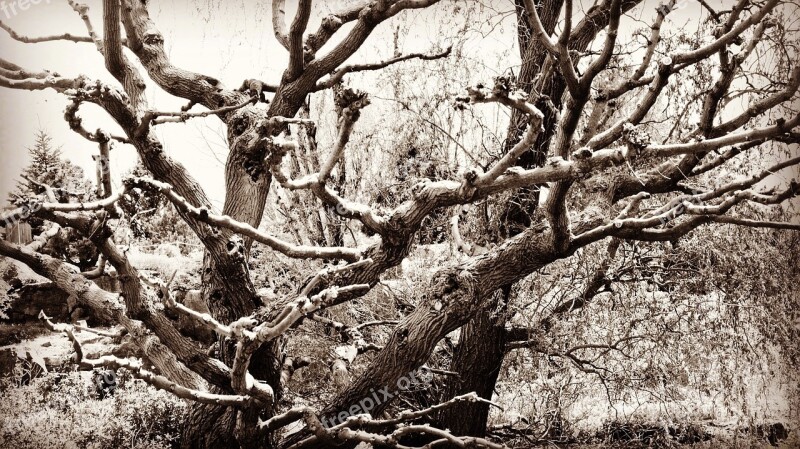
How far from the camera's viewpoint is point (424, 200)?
13.3 ft

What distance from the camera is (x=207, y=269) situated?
4.79 metres

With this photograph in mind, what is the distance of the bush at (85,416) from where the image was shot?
22.1 feet

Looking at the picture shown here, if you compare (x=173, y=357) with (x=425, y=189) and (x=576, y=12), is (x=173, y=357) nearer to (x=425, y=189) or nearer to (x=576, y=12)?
(x=425, y=189)

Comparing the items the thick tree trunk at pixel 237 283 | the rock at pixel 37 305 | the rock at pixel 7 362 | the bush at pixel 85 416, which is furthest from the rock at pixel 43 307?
the thick tree trunk at pixel 237 283

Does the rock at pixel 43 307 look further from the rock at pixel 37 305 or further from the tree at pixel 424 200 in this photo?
the tree at pixel 424 200

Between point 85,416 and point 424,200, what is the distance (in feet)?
17.9

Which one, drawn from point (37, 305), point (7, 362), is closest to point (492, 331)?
point (7, 362)

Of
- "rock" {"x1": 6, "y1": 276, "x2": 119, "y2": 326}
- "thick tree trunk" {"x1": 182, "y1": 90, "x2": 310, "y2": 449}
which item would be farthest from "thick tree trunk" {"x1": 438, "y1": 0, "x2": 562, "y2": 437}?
"rock" {"x1": 6, "y1": 276, "x2": 119, "y2": 326}

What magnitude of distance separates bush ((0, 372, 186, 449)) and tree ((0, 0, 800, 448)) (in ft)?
7.42

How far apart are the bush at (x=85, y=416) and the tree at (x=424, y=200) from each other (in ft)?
7.42

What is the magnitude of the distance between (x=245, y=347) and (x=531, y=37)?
3.99 m

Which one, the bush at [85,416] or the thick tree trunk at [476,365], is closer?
the thick tree trunk at [476,365]

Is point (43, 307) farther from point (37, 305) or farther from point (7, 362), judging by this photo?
point (7, 362)

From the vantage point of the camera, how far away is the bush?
675 cm
